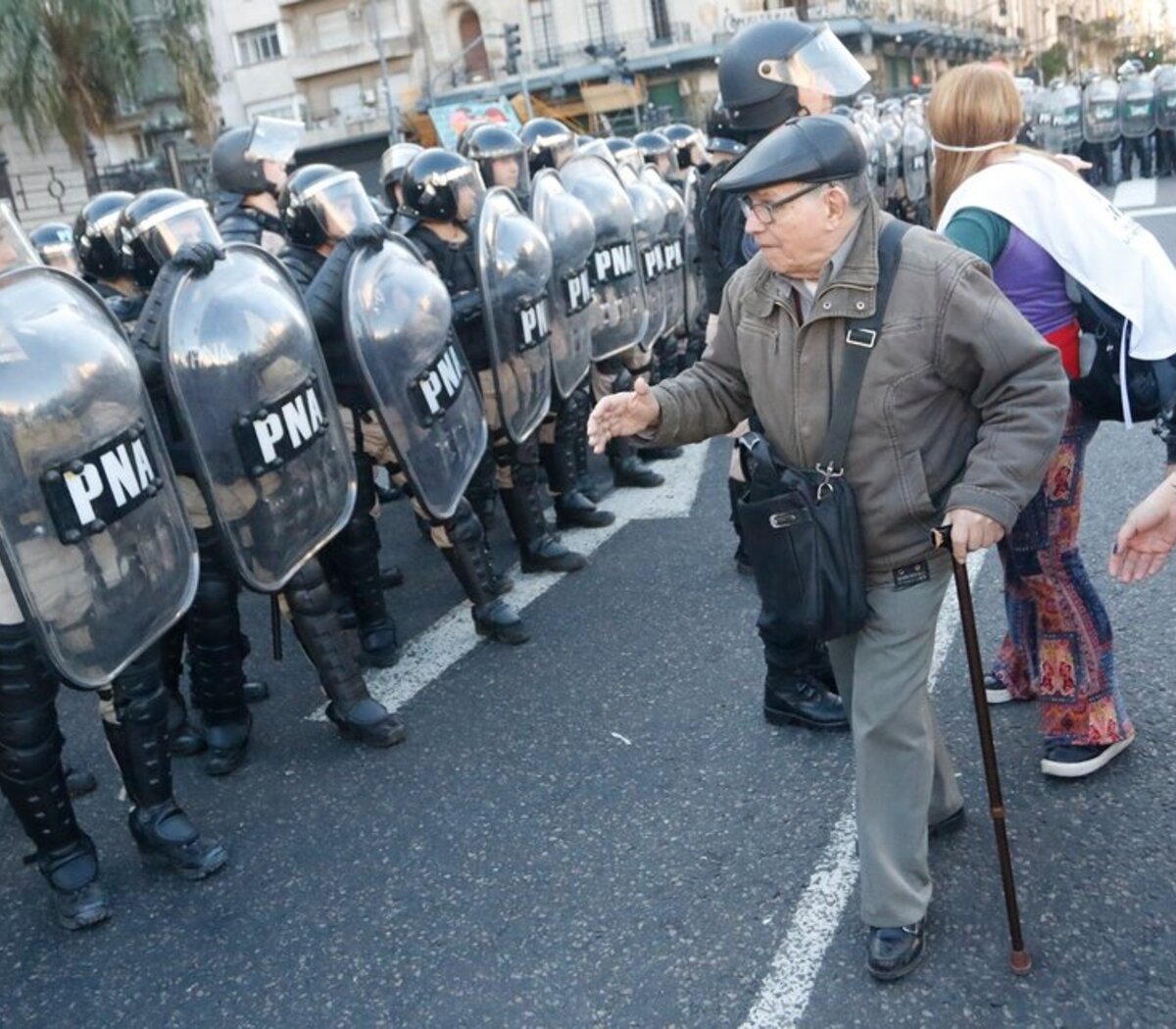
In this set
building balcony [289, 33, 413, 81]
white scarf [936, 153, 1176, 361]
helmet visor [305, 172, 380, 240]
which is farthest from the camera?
building balcony [289, 33, 413, 81]

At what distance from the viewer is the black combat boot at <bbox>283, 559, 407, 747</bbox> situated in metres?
3.59

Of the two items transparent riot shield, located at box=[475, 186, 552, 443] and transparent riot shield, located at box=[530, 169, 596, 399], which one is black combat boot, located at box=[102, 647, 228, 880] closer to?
transparent riot shield, located at box=[475, 186, 552, 443]

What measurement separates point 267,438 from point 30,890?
4.37ft

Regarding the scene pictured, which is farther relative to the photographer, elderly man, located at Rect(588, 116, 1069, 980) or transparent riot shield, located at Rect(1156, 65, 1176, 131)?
transparent riot shield, located at Rect(1156, 65, 1176, 131)

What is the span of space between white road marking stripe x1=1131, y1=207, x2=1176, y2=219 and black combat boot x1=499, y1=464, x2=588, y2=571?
11928mm

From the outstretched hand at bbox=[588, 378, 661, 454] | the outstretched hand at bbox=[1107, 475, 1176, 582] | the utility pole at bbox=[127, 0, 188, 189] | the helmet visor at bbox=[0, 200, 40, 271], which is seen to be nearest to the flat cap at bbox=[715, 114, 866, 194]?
the outstretched hand at bbox=[588, 378, 661, 454]

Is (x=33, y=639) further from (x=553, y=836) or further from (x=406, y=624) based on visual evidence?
(x=406, y=624)

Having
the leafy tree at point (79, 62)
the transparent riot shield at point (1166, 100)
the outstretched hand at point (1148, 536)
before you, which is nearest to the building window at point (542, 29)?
the leafy tree at point (79, 62)

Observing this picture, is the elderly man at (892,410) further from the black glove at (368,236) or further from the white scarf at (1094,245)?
the black glove at (368,236)

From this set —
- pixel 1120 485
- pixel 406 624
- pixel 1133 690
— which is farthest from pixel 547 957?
pixel 1120 485

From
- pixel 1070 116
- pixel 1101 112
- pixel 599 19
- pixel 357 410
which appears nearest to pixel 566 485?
pixel 357 410

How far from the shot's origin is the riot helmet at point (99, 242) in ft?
12.9

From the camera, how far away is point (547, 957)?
8.50 ft

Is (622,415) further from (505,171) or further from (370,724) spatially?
(505,171)
